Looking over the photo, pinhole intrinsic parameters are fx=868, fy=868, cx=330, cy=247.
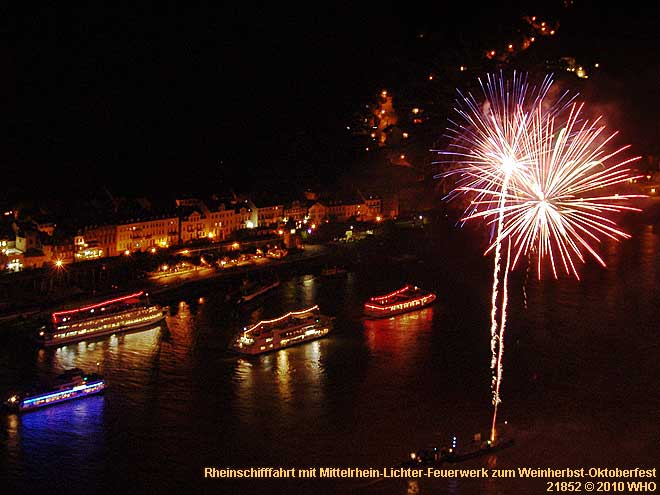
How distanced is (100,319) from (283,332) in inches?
71.2

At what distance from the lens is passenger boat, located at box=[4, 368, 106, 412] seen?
6.37 meters

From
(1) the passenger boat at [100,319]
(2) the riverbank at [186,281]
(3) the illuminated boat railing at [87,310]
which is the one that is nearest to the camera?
(1) the passenger boat at [100,319]

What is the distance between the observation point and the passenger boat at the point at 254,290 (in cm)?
966

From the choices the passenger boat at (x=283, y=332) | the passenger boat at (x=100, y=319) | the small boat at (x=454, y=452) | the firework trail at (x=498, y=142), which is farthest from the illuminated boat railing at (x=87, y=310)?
the small boat at (x=454, y=452)

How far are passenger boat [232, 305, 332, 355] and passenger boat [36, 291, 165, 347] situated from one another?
1.25 m

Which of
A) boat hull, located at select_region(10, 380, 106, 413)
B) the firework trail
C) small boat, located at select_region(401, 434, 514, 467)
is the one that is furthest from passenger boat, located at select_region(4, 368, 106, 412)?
the firework trail

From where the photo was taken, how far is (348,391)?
6.79m

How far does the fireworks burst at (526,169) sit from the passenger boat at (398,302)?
0.77 metres

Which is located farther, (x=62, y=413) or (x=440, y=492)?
(x=62, y=413)

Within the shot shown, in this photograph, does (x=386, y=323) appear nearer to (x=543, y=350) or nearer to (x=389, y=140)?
(x=543, y=350)

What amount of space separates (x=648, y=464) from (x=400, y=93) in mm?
9466

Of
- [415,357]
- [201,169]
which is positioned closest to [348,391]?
[415,357]

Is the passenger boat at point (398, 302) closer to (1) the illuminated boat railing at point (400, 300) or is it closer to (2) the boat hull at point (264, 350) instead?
(1) the illuminated boat railing at point (400, 300)

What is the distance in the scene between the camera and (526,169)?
7355 millimetres
